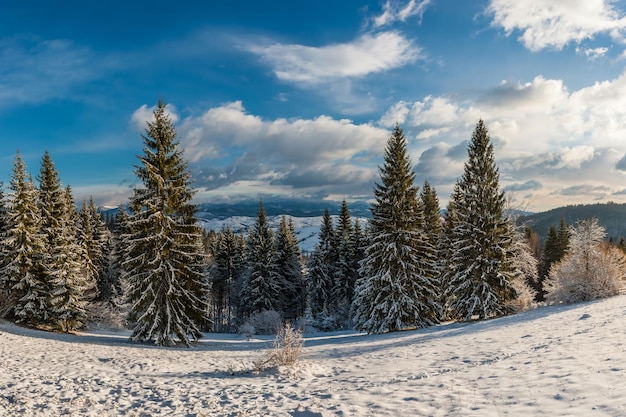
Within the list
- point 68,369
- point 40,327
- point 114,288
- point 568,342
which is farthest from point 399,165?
point 114,288

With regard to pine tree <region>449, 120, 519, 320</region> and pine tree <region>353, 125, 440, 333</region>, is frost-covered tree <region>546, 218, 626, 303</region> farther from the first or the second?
pine tree <region>353, 125, 440, 333</region>

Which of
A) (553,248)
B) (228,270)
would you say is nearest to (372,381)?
(228,270)

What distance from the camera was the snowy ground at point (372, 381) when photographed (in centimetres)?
848

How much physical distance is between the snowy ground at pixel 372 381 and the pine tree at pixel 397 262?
9139mm

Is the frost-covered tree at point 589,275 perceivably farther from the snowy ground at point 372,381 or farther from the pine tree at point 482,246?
the snowy ground at point 372,381

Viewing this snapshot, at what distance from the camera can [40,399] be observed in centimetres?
975

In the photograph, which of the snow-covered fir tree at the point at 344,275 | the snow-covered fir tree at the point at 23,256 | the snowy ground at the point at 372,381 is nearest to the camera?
the snowy ground at the point at 372,381

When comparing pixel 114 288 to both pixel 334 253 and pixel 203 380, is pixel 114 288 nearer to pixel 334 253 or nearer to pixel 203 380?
pixel 334 253

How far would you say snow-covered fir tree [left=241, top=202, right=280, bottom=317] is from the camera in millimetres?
45309

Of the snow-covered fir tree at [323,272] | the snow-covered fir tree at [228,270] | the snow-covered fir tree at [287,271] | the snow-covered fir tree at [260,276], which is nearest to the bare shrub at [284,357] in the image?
the snow-covered fir tree at [260,276]

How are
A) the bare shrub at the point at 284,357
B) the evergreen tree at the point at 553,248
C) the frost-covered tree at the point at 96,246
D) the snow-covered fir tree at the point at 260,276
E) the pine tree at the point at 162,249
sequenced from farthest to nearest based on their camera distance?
the evergreen tree at the point at 553,248 → the snow-covered fir tree at the point at 260,276 → the frost-covered tree at the point at 96,246 → the pine tree at the point at 162,249 → the bare shrub at the point at 284,357

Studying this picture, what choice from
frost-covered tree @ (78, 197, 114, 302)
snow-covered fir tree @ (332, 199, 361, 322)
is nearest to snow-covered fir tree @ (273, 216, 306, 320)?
snow-covered fir tree @ (332, 199, 361, 322)

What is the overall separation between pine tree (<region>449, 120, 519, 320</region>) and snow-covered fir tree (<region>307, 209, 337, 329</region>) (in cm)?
2118

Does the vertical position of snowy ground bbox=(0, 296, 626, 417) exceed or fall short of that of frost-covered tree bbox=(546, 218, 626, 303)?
it falls short
